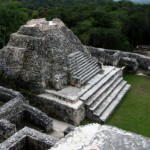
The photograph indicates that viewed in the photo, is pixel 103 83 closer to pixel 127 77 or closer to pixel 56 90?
pixel 56 90

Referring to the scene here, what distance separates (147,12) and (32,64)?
16017mm

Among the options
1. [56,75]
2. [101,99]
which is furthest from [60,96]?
[101,99]

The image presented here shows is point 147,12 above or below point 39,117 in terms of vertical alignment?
above

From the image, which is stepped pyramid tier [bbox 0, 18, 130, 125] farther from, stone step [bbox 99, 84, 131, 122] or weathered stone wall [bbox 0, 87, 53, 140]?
weathered stone wall [bbox 0, 87, 53, 140]

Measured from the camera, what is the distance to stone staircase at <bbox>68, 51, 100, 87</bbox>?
12914 mm

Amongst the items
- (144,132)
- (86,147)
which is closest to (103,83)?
(144,132)

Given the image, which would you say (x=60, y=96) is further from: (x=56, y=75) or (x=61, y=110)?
(x=56, y=75)

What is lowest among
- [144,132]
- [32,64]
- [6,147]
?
[144,132]

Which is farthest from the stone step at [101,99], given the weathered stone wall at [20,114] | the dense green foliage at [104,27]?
the dense green foliage at [104,27]

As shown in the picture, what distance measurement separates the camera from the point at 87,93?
12.4 m

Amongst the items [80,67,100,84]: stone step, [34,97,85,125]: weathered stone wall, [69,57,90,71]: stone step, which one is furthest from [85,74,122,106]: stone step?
[69,57,90,71]: stone step

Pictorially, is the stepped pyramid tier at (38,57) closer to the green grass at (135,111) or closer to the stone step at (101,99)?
the stone step at (101,99)

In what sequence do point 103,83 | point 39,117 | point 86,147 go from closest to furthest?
1. point 86,147
2. point 39,117
3. point 103,83

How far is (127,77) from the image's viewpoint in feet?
55.3
